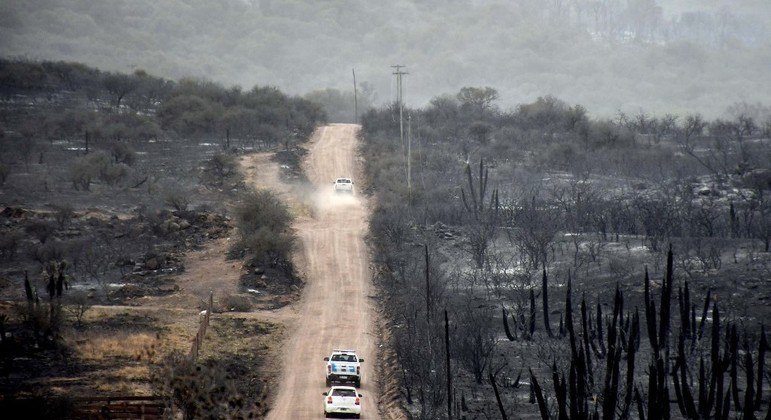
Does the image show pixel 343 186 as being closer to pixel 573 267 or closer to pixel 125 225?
pixel 125 225

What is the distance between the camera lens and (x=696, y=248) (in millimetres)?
53500

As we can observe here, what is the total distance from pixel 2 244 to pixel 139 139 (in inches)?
1324

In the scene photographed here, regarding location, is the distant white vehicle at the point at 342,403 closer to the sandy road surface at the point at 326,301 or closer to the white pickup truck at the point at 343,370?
the sandy road surface at the point at 326,301

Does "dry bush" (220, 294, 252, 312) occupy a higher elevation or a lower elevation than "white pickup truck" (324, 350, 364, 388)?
higher

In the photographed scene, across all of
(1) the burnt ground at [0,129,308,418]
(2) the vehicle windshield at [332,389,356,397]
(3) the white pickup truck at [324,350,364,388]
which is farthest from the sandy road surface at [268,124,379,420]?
(1) the burnt ground at [0,129,308,418]

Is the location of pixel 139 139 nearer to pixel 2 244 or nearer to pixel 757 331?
pixel 2 244

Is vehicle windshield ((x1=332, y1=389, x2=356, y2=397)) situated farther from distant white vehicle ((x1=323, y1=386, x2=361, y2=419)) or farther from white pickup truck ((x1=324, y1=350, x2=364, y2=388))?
white pickup truck ((x1=324, y1=350, x2=364, y2=388))

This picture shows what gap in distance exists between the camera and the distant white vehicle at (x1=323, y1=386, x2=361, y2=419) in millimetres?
33906

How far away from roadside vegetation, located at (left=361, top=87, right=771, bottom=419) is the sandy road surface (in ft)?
4.73

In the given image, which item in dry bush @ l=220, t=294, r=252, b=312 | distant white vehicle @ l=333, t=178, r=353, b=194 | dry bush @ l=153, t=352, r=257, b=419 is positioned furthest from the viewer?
distant white vehicle @ l=333, t=178, r=353, b=194

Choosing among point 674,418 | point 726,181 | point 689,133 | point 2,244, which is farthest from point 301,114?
point 674,418

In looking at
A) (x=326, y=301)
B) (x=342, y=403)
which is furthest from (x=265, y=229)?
(x=342, y=403)

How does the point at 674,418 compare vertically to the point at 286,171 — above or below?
below

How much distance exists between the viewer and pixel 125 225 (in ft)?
199
